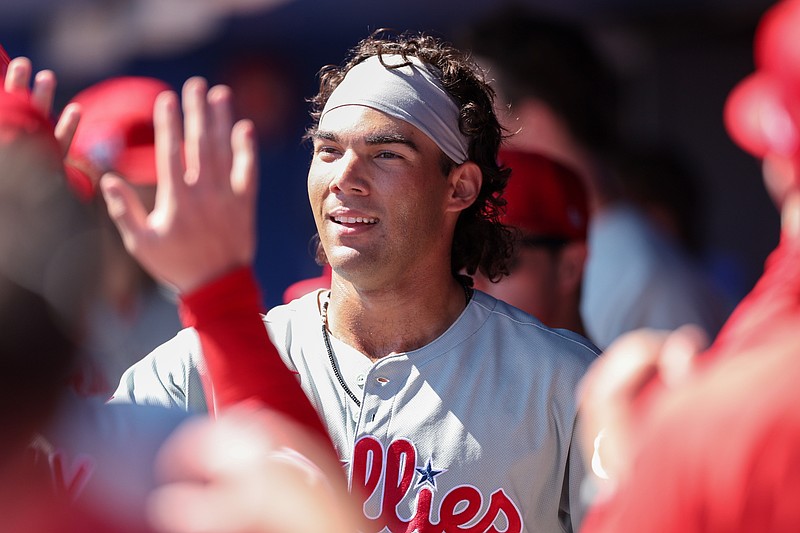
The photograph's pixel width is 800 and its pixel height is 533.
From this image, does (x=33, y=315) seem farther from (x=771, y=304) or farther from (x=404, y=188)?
(x=404, y=188)

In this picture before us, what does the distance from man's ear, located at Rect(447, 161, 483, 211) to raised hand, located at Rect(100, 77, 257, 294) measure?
5.00 ft

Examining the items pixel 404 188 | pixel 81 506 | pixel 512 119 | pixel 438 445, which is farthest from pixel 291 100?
pixel 81 506

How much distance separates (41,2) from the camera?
5.02 meters

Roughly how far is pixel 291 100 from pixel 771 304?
13.6 ft

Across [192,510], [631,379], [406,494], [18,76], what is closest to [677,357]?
[631,379]

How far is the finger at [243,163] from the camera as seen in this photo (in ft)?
4.83

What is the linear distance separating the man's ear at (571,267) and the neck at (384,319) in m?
0.81

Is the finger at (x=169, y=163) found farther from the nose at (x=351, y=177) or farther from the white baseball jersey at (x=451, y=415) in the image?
the nose at (x=351, y=177)

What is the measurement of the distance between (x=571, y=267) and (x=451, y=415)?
3.69 ft

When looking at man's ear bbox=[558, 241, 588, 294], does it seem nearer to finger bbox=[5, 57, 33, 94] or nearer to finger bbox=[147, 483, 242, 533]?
finger bbox=[5, 57, 33, 94]

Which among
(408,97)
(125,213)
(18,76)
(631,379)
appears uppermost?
(125,213)

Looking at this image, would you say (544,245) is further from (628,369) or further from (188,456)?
(188,456)

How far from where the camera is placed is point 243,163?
1.50 m

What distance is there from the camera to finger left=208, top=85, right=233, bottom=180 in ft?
4.75
